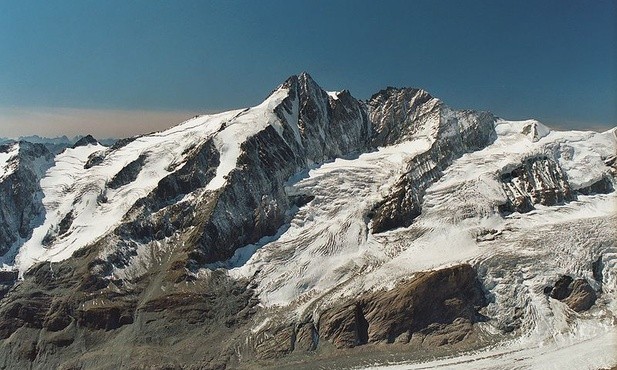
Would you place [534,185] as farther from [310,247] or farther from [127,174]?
[127,174]

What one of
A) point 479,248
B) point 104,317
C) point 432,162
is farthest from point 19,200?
point 479,248

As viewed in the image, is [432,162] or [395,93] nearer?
[432,162]

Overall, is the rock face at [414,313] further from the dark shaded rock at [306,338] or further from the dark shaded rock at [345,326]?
the dark shaded rock at [306,338]

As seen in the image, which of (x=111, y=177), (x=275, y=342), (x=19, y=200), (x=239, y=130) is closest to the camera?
(x=275, y=342)

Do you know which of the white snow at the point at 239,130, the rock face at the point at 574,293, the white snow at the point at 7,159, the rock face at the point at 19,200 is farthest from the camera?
the white snow at the point at 7,159

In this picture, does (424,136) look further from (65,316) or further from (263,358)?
(65,316)

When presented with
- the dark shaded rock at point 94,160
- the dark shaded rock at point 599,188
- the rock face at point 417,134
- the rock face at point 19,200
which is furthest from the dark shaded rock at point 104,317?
the dark shaded rock at point 599,188
